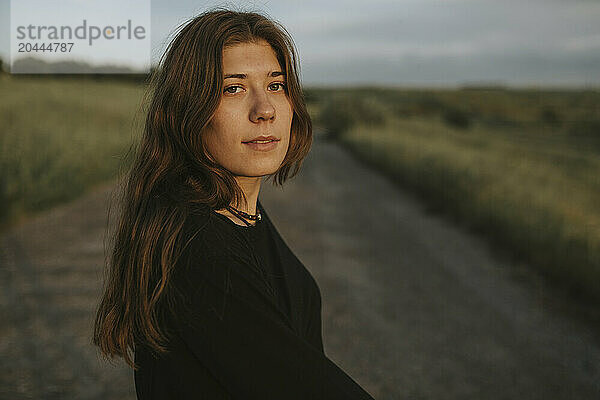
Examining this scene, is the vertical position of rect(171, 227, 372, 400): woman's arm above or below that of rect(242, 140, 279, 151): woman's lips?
below

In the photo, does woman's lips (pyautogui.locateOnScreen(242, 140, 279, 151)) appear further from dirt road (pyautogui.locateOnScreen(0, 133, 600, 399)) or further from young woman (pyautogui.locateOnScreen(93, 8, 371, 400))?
dirt road (pyautogui.locateOnScreen(0, 133, 600, 399))

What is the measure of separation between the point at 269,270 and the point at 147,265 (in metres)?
0.37

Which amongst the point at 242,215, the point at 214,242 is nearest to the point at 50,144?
the point at 242,215

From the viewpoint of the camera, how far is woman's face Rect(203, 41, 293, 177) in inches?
54.4

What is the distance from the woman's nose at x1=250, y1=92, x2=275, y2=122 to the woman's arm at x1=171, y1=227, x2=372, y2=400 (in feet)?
1.13

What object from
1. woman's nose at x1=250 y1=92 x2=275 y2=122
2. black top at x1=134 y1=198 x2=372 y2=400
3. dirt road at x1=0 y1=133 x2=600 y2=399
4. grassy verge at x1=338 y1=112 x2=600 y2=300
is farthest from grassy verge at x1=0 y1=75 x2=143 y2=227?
grassy verge at x1=338 y1=112 x2=600 y2=300

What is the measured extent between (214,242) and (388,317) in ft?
13.2

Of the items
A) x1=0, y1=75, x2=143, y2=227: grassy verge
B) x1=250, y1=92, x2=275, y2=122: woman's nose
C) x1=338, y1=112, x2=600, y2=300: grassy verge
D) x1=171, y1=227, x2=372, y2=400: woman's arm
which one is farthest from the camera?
x1=0, y1=75, x2=143, y2=227: grassy verge

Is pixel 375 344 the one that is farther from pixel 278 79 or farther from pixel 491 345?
pixel 278 79

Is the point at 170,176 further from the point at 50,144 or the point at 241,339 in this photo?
the point at 50,144

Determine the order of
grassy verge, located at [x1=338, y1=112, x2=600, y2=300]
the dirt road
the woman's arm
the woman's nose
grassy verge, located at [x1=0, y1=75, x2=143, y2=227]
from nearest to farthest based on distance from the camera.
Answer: the woman's arm, the woman's nose, the dirt road, grassy verge, located at [x1=338, y1=112, x2=600, y2=300], grassy verge, located at [x1=0, y1=75, x2=143, y2=227]

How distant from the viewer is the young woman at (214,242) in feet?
3.77

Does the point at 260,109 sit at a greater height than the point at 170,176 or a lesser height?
greater

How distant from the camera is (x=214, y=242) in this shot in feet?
3.87
